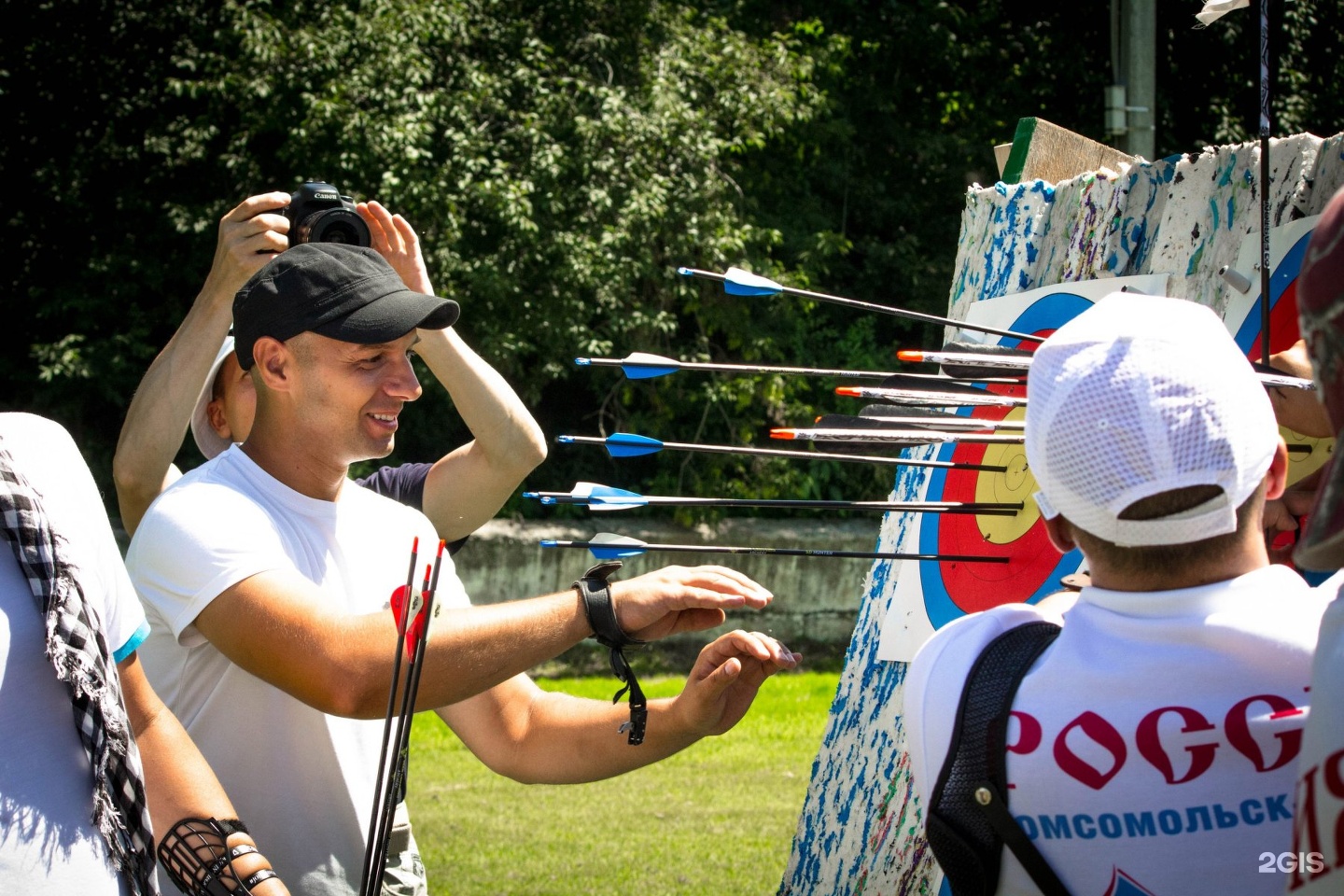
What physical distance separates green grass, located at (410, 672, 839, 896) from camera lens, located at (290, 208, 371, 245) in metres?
2.50

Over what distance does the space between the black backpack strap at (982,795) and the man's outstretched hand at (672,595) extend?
46 centimetres

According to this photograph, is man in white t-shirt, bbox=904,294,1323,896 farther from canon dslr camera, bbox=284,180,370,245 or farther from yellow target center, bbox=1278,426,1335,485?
canon dslr camera, bbox=284,180,370,245

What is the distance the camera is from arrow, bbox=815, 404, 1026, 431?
66.2 inches

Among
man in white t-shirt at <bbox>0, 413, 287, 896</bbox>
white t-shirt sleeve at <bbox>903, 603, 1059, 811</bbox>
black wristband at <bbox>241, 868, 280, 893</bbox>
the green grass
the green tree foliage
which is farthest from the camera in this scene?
the green tree foliage

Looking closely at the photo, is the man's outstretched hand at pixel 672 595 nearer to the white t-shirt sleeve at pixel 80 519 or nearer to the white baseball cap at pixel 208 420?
the white t-shirt sleeve at pixel 80 519

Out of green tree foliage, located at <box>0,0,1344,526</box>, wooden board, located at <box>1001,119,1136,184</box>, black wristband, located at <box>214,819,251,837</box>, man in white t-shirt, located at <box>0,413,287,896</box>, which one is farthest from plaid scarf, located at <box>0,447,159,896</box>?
green tree foliage, located at <box>0,0,1344,526</box>

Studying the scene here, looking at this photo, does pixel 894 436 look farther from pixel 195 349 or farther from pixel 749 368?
pixel 195 349

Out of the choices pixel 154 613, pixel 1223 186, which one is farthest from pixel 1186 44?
pixel 154 613

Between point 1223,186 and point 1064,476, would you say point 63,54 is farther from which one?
point 1064,476

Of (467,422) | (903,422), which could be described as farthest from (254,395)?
(903,422)

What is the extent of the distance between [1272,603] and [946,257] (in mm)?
9067

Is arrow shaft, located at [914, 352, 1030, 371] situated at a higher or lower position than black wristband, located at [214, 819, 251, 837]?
higher

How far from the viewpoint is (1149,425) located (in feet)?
3.53

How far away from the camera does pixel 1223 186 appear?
1.99m
